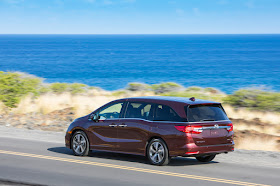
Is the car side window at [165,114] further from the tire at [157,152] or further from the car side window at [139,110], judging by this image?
the tire at [157,152]

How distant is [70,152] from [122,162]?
7.12ft

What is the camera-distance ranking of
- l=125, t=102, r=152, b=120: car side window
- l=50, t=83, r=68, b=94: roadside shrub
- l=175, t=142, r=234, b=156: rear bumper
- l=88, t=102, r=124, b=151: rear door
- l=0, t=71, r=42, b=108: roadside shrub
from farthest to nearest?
l=50, t=83, r=68, b=94: roadside shrub → l=0, t=71, r=42, b=108: roadside shrub → l=88, t=102, r=124, b=151: rear door → l=125, t=102, r=152, b=120: car side window → l=175, t=142, r=234, b=156: rear bumper

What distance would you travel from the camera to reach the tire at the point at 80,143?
38.3 ft

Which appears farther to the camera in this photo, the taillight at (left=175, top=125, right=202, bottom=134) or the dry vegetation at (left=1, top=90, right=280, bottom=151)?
the dry vegetation at (left=1, top=90, right=280, bottom=151)

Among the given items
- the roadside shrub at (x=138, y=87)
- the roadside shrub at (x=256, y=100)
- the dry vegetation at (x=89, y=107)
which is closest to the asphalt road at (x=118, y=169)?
the dry vegetation at (x=89, y=107)

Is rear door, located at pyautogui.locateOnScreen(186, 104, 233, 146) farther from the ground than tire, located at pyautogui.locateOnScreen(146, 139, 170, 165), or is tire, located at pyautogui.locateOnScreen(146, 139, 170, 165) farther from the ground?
rear door, located at pyautogui.locateOnScreen(186, 104, 233, 146)

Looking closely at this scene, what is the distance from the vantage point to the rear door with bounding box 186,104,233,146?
991 centimetres

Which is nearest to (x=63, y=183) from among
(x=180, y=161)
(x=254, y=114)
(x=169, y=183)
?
(x=169, y=183)

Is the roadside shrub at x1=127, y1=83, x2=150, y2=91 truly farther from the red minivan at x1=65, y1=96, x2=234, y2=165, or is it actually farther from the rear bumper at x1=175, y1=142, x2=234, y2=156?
the rear bumper at x1=175, y1=142, x2=234, y2=156

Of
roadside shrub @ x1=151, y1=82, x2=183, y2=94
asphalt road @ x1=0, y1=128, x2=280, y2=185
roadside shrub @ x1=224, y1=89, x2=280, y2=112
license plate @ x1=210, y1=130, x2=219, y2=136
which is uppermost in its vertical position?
roadside shrub @ x1=151, y1=82, x2=183, y2=94

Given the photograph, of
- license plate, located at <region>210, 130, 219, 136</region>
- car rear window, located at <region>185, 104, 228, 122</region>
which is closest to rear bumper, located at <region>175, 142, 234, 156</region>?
license plate, located at <region>210, 130, 219, 136</region>

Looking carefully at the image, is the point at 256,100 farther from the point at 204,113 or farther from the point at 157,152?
the point at 157,152

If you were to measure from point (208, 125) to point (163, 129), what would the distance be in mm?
972

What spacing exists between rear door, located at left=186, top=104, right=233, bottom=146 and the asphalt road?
0.67 metres
